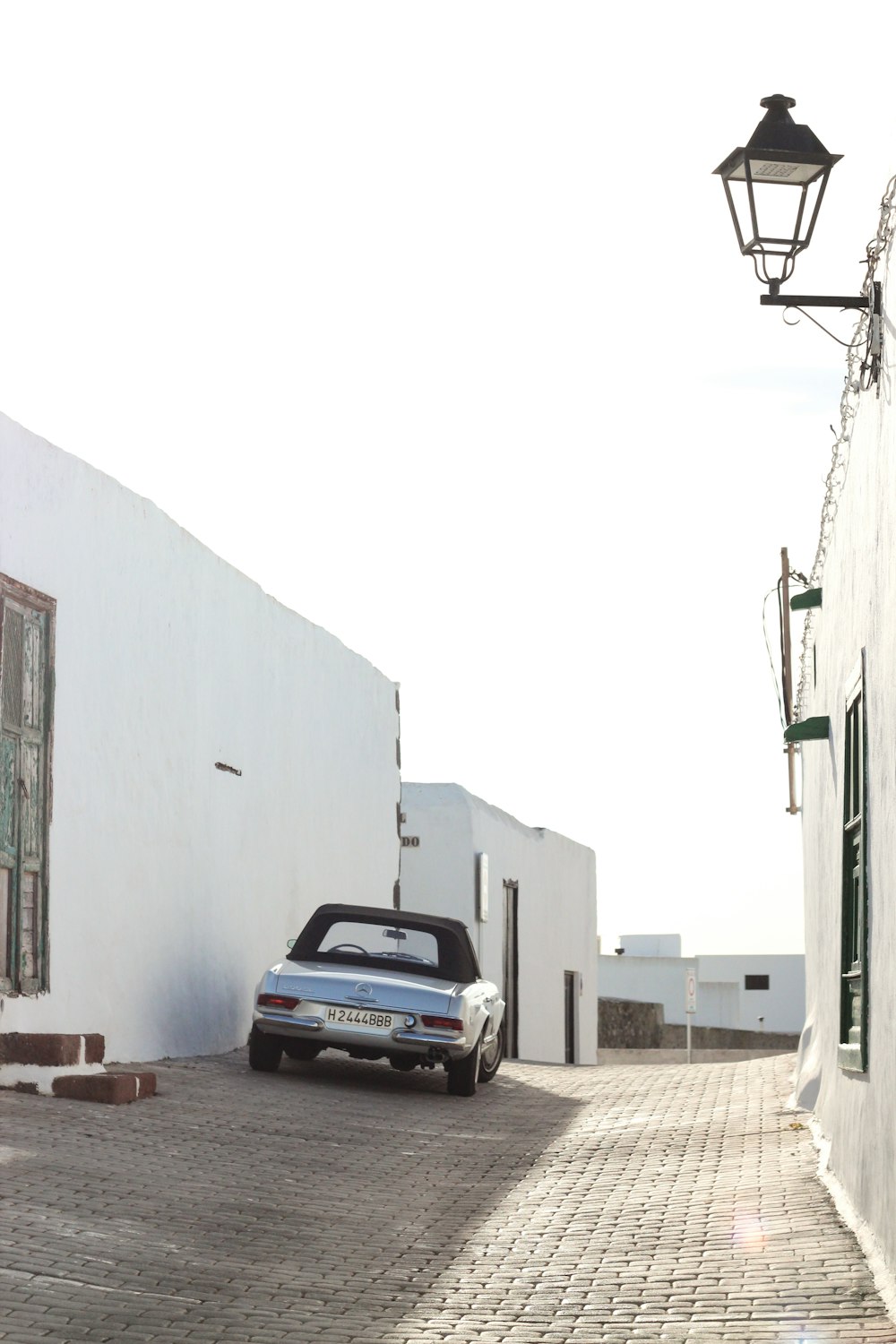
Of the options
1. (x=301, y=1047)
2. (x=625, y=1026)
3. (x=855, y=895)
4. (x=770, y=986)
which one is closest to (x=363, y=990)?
(x=301, y=1047)

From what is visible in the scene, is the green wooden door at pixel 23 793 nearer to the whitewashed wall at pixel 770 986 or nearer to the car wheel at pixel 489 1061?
the car wheel at pixel 489 1061

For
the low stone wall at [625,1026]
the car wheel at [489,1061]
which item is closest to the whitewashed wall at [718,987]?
the low stone wall at [625,1026]

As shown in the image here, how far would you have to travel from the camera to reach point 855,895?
9.02 meters

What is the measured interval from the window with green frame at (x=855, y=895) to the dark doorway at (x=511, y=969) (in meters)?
15.8

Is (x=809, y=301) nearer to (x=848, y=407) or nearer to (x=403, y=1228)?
(x=848, y=407)

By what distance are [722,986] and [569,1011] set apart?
2337 cm

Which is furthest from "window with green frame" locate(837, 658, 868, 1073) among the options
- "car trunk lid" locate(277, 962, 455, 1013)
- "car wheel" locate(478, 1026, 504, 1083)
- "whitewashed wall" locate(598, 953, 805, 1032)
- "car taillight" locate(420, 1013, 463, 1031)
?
"whitewashed wall" locate(598, 953, 805, 1032)

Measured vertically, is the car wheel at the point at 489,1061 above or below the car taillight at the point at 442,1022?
below

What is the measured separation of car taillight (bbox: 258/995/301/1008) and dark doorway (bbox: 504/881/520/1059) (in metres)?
12.8

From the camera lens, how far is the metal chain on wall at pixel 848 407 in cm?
678

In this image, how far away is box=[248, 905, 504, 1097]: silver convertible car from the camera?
1187cm

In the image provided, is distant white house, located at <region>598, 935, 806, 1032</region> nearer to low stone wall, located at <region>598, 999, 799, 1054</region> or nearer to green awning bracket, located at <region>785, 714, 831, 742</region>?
low stone wall, located at <region>598, 999, 799, 1054</region>

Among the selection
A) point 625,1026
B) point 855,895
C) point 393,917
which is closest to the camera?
point 855,895

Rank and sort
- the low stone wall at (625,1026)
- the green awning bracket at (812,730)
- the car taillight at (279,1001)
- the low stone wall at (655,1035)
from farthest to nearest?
the low stone wall at (655,1035) < the low stone wall at (625,1026) < the car taillight at (279,1001) < the green awning bracket at (812,730)
